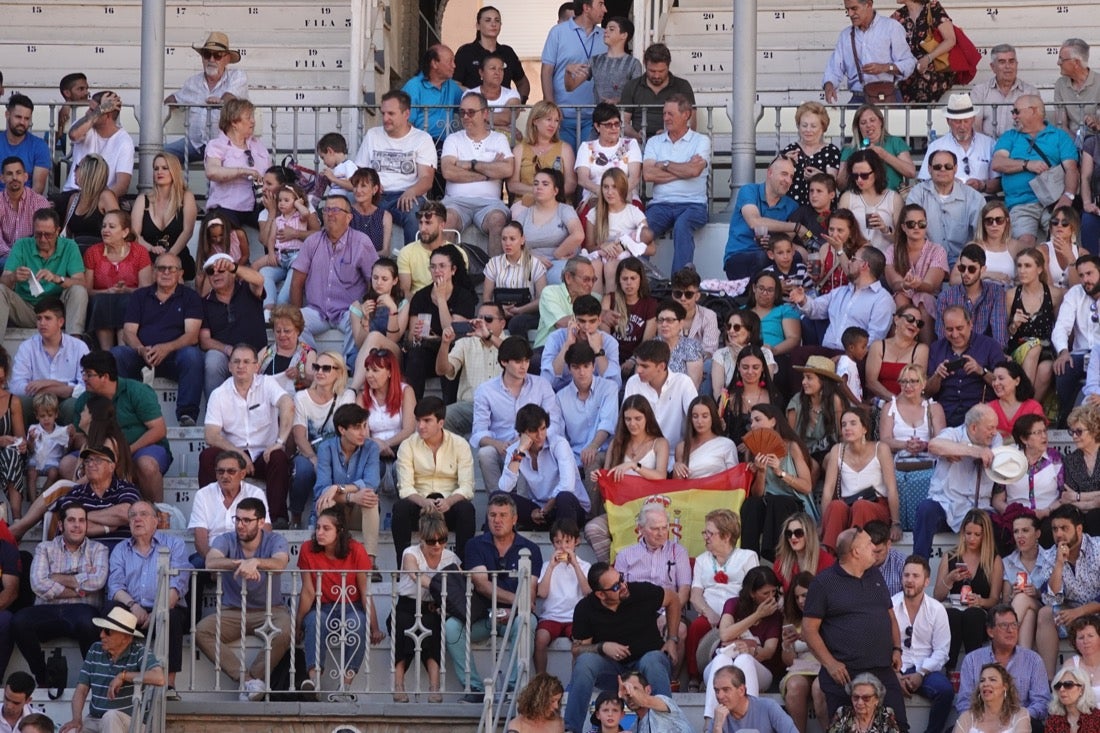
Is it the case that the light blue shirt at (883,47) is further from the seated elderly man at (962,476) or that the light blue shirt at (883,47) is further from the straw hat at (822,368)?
the seated elderly man at (962,476)

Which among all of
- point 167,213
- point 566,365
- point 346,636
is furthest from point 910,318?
point 167,213

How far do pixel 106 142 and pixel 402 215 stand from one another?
A: 2227 mm

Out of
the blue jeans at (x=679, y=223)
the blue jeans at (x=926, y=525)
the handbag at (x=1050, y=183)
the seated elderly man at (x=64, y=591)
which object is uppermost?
the handbag at (x=1050, y=183)

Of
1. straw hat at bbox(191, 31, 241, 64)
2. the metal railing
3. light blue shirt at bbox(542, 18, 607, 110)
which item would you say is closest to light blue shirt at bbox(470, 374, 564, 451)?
the metal railing

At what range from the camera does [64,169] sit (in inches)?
667

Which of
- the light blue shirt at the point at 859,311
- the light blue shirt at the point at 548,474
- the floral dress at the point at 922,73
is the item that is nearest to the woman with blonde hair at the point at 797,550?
the light blue shirt at the point at 548,474

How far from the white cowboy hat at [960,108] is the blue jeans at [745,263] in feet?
5.67

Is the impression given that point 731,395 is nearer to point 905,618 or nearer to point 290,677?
point 905,618

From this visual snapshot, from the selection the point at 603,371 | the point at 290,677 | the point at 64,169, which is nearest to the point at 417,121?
the point at 64,169

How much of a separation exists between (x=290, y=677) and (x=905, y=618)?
10.7 feet

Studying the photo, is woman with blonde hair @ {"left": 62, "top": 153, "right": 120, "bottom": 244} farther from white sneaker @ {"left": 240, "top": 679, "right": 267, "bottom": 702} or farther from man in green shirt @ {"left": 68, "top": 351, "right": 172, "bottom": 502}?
white sneaker @ {"left": 240, "top": 679, "right": 267, "bottom": 702}

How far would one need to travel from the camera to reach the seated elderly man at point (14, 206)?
15.8m

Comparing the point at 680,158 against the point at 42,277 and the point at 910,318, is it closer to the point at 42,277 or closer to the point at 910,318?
the point at 910,318

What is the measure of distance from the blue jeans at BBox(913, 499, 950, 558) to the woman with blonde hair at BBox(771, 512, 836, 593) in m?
0.69
